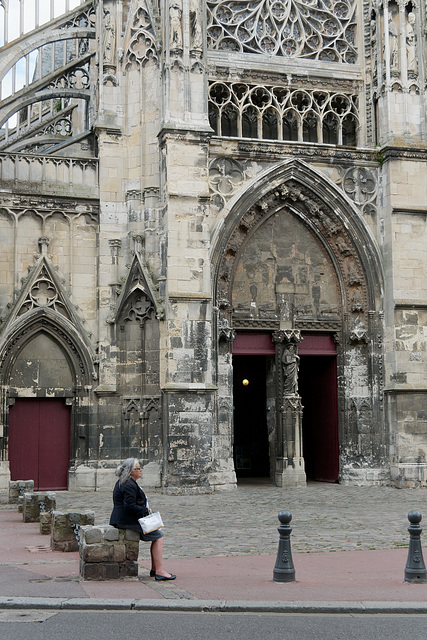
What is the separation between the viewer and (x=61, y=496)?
18.8m

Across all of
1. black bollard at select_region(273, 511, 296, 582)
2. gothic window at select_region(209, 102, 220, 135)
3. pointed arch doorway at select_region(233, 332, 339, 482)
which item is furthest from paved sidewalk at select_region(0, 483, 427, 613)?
gothic window at select_region(209, 102, 220, 135)

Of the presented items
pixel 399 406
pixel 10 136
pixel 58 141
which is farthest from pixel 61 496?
pixel 10 136

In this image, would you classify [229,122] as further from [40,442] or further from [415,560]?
[415,560]

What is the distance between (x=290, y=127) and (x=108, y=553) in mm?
16371

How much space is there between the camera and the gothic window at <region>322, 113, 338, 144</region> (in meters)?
23.2

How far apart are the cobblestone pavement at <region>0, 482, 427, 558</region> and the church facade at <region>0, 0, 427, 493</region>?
4.02 ft

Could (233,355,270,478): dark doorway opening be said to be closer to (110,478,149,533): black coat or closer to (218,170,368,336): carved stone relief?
(218,170,368,336): carved stone relief

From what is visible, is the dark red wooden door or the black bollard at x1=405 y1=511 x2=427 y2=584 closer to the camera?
the black bollard at x1=405 y1=511 x2=427 y2=584

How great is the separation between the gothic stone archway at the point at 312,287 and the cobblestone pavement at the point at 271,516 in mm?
1676

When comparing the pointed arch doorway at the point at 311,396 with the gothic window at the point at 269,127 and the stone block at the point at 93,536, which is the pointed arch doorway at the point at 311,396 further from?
the stone block at the point at 93,536

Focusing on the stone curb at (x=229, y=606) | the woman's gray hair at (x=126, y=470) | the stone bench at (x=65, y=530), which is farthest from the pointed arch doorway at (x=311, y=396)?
the stone curb at (x=229, y=606)

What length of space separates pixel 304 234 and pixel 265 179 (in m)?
2.00

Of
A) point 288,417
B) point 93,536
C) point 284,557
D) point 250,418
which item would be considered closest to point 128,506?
point 93,536

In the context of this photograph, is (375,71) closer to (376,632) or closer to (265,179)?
(265,179)
